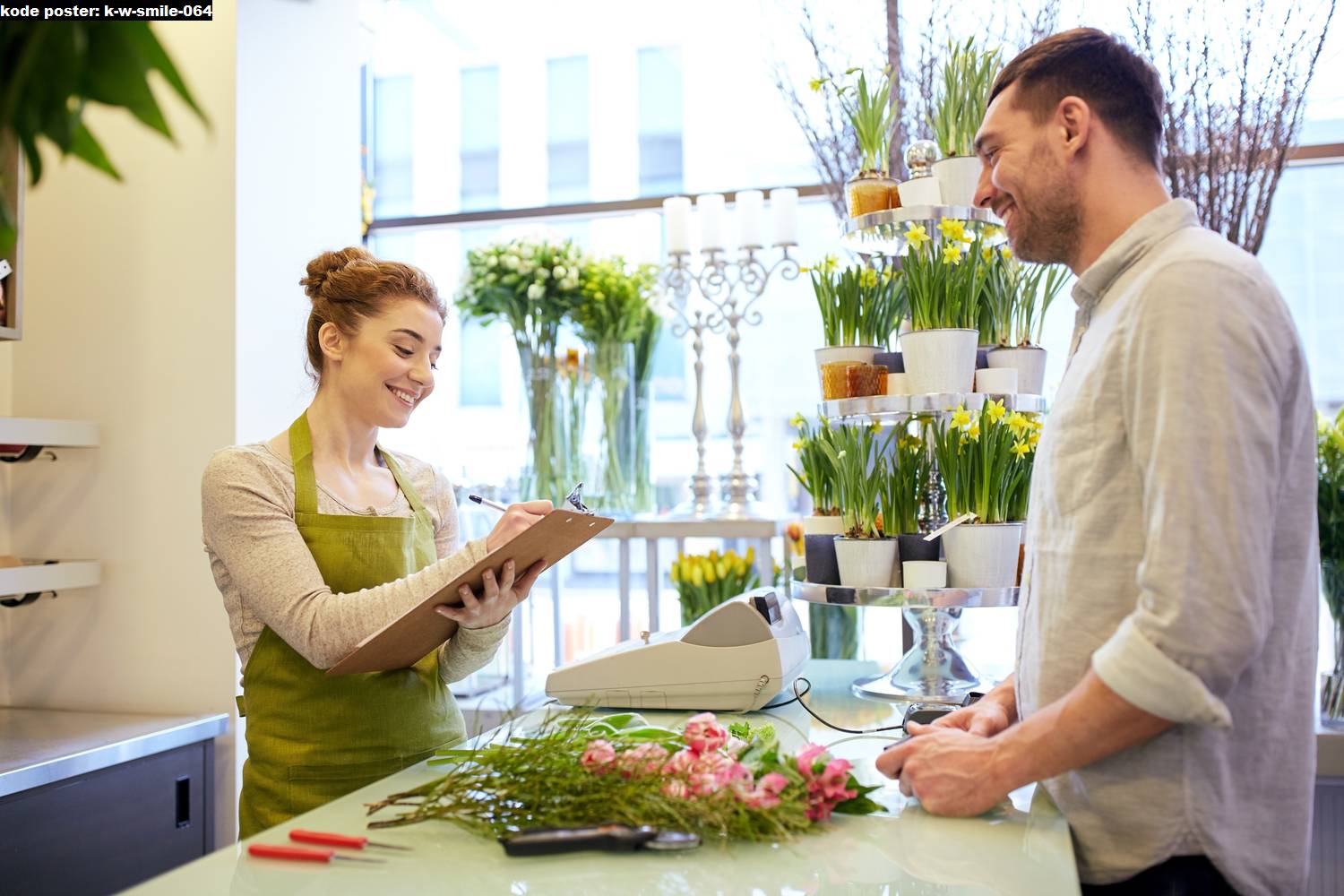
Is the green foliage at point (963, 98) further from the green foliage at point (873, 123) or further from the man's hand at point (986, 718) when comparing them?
the man's hand at point (986, 718)

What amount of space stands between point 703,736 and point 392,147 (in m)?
3.98

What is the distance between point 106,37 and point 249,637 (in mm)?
1459

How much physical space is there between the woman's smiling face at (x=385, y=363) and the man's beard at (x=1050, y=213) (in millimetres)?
1032

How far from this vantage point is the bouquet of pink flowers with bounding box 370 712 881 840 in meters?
1.18

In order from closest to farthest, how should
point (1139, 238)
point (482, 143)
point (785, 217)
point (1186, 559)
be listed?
point (1186, 559), point (1139, 238), point (785, 217), point (482, 143)

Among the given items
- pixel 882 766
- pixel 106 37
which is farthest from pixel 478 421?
pixel 106 37

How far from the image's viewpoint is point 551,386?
3.85 m

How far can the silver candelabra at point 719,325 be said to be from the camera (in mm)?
3682

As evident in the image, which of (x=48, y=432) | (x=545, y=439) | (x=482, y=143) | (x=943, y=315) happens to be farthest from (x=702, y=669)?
(x=482, y=143)

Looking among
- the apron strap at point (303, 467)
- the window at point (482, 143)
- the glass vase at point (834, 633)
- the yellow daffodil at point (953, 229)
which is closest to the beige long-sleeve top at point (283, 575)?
the apron strap at point (303, 467)

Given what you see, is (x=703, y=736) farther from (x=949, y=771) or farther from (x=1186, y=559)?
(x=1186, y=559)

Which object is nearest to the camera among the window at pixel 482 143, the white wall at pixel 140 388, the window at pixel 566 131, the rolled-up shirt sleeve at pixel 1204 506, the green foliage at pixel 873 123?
the rolled-up shirt sleeve at pixel 1204 506

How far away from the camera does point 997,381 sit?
2.15 metres

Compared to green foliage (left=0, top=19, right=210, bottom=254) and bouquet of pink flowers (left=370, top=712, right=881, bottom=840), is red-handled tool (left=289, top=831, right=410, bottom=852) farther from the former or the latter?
green foliage (left=0, top=19, right=210, bottom=254)
